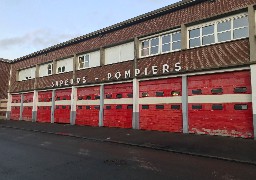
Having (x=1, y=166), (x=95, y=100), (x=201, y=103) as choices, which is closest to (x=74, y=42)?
(x=95, y=100)

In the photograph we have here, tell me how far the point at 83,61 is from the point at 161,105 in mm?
10779

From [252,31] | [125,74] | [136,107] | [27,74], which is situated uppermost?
[27,74]

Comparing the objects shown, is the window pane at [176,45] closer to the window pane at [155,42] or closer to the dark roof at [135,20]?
the window pane at [155,42]

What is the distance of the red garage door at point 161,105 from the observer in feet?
49.2

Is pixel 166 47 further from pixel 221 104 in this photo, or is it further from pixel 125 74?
pixel 221 104

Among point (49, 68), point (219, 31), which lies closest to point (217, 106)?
point (219, 31)

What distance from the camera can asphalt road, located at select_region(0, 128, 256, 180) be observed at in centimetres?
624

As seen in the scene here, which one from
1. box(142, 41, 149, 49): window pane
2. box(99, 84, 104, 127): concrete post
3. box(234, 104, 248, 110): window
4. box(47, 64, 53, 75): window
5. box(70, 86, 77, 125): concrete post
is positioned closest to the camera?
box(234, 104, 248, 110): window

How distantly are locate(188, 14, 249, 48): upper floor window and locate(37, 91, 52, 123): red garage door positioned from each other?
17884 millimetres

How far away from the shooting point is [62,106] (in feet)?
78.3

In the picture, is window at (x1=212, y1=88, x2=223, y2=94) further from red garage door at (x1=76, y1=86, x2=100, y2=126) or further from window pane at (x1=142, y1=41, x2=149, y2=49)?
red garage door at (x1=76, y1=86, x2=100, y2=126)

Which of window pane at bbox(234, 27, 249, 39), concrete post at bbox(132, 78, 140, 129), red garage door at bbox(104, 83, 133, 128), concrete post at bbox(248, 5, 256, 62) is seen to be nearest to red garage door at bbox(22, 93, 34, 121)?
red garage door at bbox(104, 83, 133, 128)

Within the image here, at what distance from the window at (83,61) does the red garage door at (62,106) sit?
2.95 m

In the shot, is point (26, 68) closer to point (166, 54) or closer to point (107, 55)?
point (107, 55)
